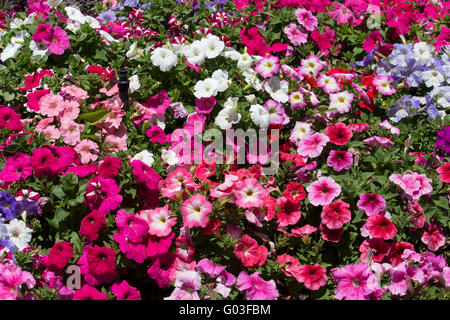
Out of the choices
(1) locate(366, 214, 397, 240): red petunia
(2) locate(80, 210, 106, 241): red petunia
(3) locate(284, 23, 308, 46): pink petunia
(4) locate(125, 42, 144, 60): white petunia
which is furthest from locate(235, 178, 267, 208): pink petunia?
(3) locate(284, 23, 308, 46): pink petunia

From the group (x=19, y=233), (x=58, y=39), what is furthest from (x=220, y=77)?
(x=19, y=233)

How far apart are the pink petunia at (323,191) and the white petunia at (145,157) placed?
0.90m

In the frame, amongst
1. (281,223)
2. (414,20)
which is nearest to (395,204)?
(281,223)

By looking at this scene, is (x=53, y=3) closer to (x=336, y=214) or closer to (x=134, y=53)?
(x=134, y=53)

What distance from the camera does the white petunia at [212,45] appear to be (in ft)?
11.1

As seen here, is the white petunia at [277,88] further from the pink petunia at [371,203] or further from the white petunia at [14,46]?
the white petunia at [14,46]

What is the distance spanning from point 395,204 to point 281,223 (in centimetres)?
64

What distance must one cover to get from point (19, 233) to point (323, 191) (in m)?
1.57

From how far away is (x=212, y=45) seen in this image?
344cm

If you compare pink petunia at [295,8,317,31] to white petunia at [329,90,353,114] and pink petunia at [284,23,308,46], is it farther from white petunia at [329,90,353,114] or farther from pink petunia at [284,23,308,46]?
white petunia at [329,90,353,114]

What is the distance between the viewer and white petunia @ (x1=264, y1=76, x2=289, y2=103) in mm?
3248

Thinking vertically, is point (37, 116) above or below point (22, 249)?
above

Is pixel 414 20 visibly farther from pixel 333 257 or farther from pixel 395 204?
pixel 333 257

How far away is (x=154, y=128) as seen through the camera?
3180 mm
